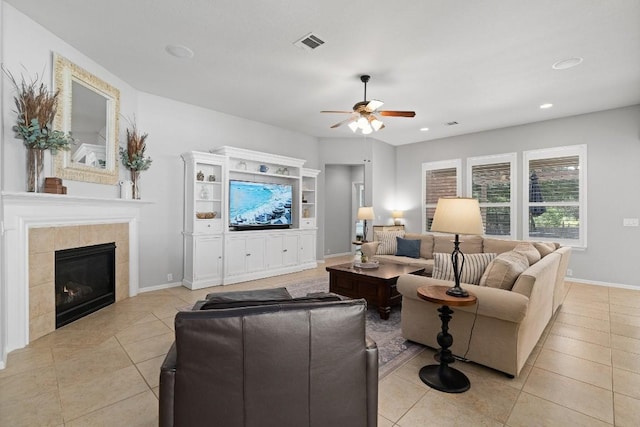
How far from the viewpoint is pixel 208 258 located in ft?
15.5

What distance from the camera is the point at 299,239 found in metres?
6.07

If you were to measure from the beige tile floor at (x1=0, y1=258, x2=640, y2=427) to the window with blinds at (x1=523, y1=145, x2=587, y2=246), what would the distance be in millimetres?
2579

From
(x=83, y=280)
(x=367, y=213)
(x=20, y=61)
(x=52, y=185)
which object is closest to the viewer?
(x=20, y=61)

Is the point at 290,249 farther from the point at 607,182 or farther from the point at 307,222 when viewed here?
the point at 607,182

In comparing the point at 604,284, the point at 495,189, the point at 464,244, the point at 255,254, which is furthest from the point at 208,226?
the point at 604,284

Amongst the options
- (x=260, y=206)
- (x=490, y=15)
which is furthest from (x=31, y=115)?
(x=490, y=15)

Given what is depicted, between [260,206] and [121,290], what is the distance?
8.24 ft

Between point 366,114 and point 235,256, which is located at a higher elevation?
point 366,114

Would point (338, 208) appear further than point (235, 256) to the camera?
Yes

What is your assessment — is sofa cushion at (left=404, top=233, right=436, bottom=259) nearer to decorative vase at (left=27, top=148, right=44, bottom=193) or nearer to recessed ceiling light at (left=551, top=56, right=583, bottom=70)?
recessed ceiling light at (left=551, top=56, right=583, bottom=70)

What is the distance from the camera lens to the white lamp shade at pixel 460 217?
2.19 meters

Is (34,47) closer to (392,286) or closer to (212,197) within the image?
(212,197)

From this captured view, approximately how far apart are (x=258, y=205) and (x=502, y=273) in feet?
13.6

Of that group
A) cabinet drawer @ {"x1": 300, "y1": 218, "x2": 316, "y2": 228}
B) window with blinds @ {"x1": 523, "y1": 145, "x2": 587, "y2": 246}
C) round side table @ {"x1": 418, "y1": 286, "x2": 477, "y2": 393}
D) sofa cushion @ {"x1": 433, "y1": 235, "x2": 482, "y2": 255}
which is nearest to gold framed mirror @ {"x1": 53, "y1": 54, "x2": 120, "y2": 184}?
cabinet drawer @ {"x1": 300, "y1": 218, "x2": 316, "y2": 228}
